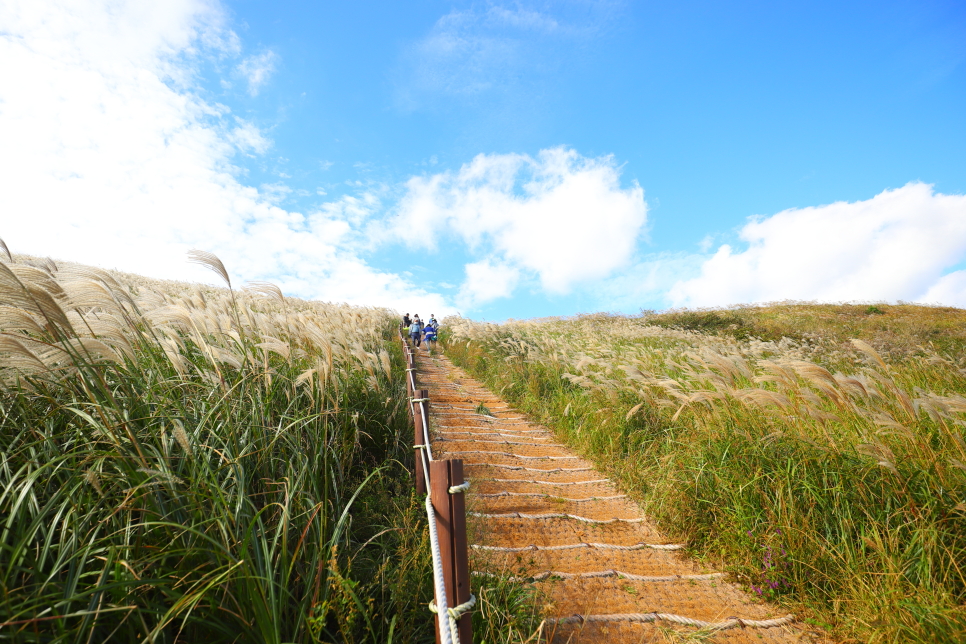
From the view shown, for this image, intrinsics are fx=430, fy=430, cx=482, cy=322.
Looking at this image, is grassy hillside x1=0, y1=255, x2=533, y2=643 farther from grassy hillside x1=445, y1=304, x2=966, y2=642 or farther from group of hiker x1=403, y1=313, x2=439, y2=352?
group of hiker x1=403, y1=313, x2=439, y2=352

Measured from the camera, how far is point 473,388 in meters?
10.3

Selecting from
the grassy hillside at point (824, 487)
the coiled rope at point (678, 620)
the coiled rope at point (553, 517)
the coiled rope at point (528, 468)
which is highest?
the grassy hillside at point (824, 487)

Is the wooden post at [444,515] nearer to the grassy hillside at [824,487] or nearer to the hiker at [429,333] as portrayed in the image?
the grassy hillside at [824,487]

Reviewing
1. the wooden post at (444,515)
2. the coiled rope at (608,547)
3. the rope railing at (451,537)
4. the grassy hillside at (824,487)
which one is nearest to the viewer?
the rope railing at (451,537)

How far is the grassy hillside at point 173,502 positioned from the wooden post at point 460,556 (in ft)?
1.17

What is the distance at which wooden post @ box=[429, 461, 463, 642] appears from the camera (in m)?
1.93

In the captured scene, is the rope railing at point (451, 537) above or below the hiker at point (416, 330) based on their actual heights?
below

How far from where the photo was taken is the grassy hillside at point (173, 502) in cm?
163

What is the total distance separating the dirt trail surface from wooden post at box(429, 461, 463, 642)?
106 cm

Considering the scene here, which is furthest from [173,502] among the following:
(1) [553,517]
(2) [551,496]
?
(2) [551,496]

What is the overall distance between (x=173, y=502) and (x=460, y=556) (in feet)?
4.58

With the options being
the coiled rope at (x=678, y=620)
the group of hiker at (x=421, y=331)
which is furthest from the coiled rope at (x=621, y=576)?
the group of hiker at (x=421, y=331)

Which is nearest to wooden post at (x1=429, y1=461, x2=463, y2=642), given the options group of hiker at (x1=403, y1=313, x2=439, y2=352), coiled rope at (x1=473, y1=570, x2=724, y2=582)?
coiled rope at (x1=473, y1=570, x2=724, y2=582)

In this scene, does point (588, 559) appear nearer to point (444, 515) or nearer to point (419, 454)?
point (419, 454)
